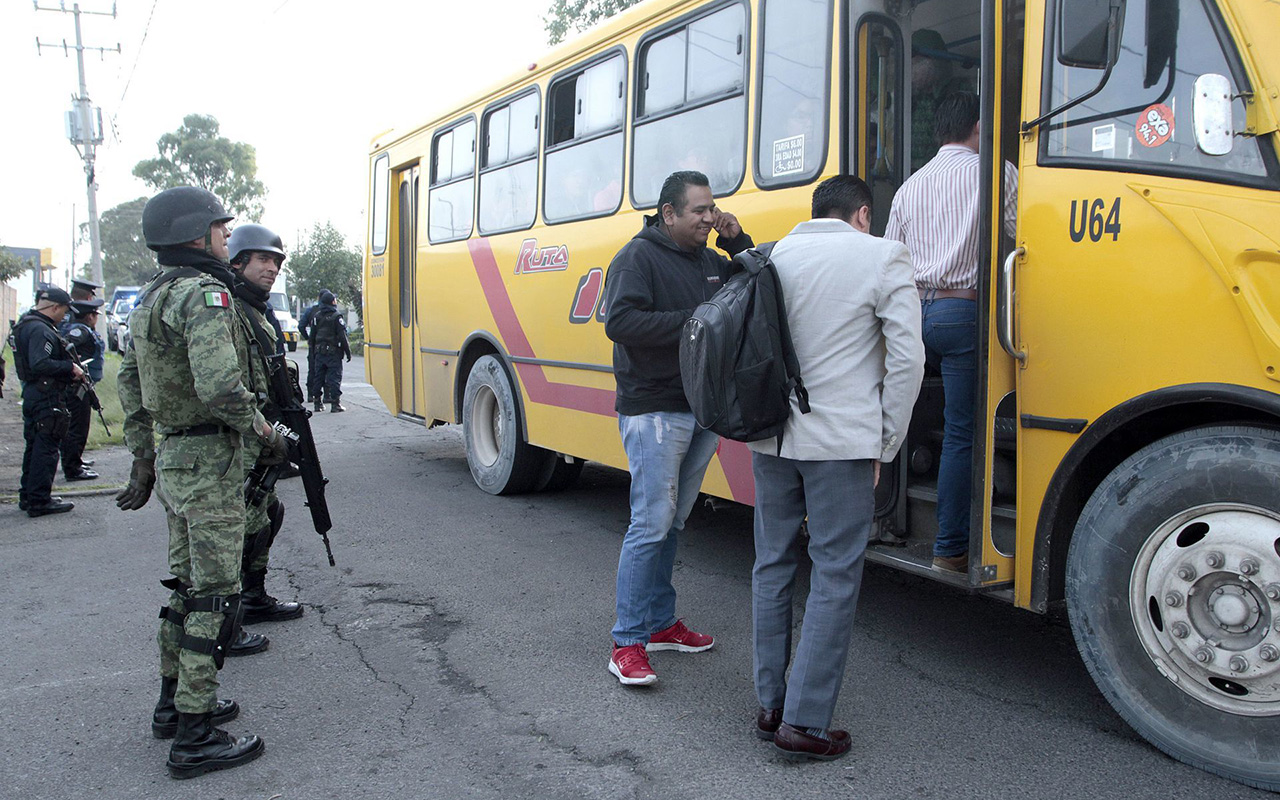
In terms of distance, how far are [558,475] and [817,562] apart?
4621 mm

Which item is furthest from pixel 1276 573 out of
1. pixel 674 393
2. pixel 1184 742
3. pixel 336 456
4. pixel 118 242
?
pixel 118 242

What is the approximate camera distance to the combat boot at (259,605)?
447 cm

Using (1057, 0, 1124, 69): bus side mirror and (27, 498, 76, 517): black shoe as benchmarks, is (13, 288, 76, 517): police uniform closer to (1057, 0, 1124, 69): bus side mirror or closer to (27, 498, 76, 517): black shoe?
(27, 498, 76, 517): black shoe

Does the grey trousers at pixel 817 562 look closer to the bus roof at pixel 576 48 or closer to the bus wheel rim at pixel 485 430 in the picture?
the bus roof at pixel 576 48

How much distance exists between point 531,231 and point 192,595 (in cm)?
392

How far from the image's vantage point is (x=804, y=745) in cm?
299

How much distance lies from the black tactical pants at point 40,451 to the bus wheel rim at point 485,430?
3.05 meters

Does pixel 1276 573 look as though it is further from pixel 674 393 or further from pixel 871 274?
pixel 674 393

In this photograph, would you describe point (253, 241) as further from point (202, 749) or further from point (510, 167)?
point (510, 167)

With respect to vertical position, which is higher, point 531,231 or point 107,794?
point 531,231

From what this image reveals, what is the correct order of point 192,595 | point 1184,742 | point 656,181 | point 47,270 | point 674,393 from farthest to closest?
point 47,270 → point 656,181 → point 674,393 → point 192,595 → point 1184,742

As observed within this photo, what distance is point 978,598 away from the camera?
470 cm

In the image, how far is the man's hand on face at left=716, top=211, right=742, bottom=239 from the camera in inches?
145

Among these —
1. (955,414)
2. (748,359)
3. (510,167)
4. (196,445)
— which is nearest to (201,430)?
(196,445)
